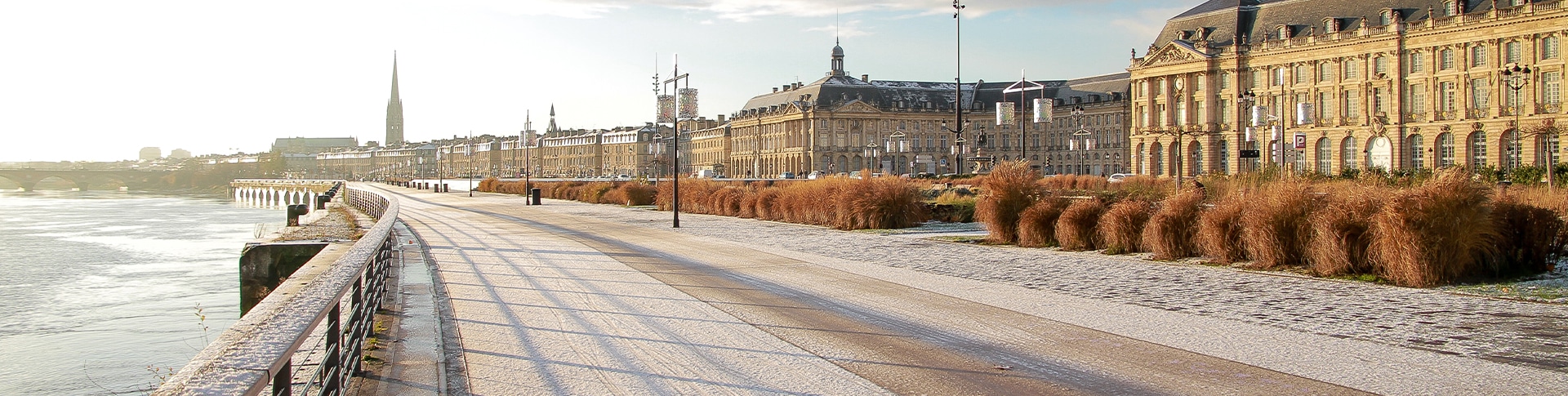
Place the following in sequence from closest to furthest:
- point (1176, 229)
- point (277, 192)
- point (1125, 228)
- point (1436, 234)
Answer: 1. point (1436, 234)
2. point (1176, 229)
3. point (1125, 228)
4. point (277, 192)

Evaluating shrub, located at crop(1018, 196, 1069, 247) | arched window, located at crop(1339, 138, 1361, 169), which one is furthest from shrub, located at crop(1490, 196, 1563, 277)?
arched window, located at crop(1339, 138, 1361, 169)

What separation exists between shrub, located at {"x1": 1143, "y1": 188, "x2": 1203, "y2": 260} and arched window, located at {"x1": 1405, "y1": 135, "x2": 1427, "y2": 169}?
5948 centimetres

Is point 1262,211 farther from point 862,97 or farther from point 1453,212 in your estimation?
point 862,97

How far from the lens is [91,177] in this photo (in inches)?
5428

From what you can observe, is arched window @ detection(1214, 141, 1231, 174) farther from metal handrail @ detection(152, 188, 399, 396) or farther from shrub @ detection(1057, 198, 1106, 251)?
metal handrail @ detection(152, 188, 399, 396)

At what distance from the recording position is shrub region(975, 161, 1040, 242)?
65.9 feet

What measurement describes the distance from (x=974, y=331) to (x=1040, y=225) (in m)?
10.2

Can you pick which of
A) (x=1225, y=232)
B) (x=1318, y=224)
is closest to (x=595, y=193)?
(x=1225, y=232)

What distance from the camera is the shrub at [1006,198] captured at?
65.9 ft

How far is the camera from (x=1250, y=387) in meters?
6.81

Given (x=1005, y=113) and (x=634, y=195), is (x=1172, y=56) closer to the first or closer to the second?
(x=634, y=195)

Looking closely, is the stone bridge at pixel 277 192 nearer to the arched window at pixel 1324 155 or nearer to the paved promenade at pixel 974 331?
the arched window at pixel 1324 155

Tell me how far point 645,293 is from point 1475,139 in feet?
215

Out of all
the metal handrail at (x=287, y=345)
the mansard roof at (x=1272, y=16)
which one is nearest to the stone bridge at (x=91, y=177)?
the mansard roof at (x=1272, y=16)
